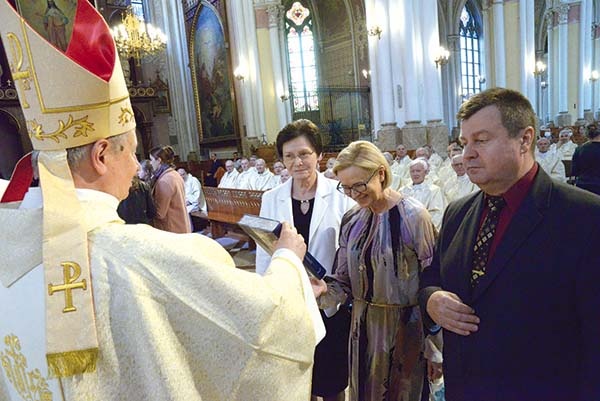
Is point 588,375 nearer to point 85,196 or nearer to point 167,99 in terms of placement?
point 85,196

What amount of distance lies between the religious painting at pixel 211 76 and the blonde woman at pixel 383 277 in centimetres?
1532

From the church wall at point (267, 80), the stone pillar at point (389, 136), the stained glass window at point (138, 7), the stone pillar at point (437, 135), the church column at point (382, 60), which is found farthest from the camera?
the stained glass window at point (138, 7)

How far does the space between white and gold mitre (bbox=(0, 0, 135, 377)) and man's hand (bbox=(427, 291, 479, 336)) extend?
1.17 metres

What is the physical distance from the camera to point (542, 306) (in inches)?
52.3

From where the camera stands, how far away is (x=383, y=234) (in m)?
2.00

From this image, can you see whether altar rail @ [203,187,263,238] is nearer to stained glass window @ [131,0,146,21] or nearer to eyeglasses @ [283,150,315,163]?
eyeglasses @ [283,150,315,163]

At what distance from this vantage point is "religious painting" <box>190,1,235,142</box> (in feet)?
54.3

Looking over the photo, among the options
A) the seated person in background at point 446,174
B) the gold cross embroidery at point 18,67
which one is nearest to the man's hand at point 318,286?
the gold cross embroidery at point 18,67

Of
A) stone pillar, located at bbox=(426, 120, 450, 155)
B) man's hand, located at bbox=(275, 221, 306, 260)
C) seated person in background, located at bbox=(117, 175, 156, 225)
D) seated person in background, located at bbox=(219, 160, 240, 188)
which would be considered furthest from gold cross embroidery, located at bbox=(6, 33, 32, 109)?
stone pillar, located at bbox=(426, 120, 450, 155)

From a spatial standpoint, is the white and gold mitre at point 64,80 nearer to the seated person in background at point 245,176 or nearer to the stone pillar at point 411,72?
the seated person in background at point 245,176

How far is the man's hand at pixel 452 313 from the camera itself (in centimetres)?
147

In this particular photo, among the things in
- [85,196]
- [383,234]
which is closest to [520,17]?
[383,234]

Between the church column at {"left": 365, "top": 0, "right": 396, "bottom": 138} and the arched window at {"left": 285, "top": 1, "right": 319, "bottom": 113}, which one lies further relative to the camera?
the arched window at {"left": 285, "top": 1, "right": 319, "bottom": 113}

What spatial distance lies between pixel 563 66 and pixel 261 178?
17804 millimetres
